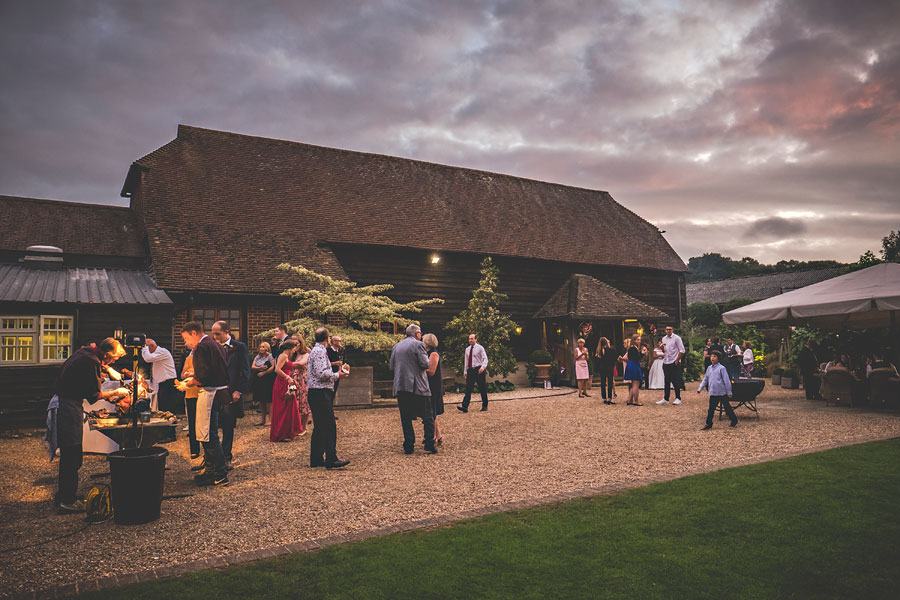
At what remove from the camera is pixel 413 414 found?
320 inches

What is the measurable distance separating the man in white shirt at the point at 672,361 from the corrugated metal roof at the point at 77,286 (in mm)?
12706

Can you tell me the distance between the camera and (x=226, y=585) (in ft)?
12.1

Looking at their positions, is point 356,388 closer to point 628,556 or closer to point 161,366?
point 161,366

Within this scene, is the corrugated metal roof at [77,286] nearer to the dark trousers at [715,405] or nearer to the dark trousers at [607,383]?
the dark trousers at [607,383]

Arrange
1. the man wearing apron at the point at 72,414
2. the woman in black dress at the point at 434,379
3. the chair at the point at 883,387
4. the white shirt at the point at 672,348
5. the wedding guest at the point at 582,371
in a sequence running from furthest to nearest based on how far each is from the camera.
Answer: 1. the wedding guest at the point at 582,371
2. the white shirt at the point at 672,348
3. the chair at the point at 883,387
4. the woman in black dress at the point at 434,379
5. the man wearing apron at the point at 72,414

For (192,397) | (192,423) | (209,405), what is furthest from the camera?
(192,423)

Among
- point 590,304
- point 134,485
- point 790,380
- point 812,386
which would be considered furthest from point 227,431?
point 790,380

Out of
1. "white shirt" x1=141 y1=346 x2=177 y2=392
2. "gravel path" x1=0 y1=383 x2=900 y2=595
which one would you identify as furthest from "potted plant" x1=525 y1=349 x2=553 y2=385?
"white shirt" x1=141 y1=346 x2=177 y2=392

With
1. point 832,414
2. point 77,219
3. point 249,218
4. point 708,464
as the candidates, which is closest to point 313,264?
point 249,218

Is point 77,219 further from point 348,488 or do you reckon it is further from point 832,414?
point 832,414

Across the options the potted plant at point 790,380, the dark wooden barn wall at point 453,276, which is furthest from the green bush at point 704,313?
the potted plant at point 790,380

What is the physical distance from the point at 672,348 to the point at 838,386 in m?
3.75

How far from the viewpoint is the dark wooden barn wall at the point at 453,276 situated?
18.7m

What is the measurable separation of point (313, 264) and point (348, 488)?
451 inches
